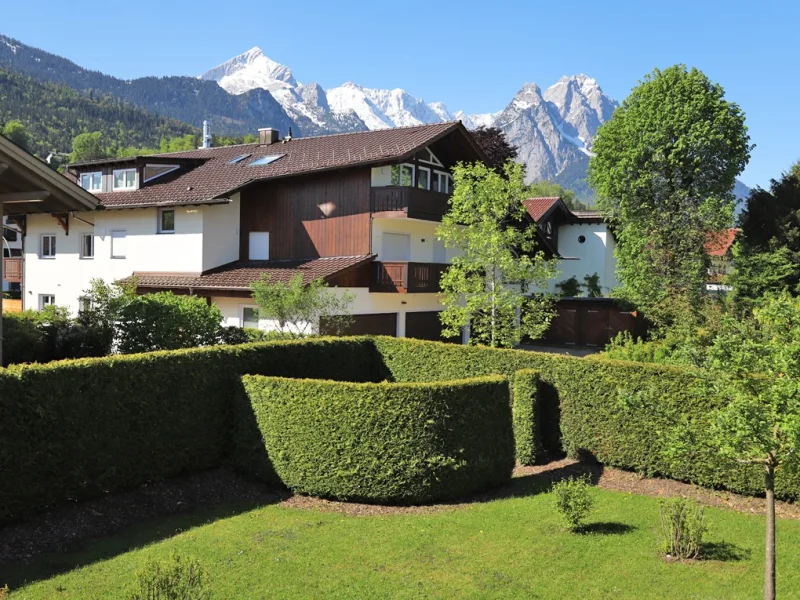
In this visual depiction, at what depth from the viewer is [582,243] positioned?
47.6m

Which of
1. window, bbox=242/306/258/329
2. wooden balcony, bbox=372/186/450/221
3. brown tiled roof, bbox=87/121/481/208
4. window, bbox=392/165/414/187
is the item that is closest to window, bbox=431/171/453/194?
window, bbox=392/165/414/187

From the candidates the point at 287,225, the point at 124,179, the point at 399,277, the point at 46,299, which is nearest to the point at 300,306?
the point at 399,277

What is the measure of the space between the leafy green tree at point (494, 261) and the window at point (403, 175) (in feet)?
16.0

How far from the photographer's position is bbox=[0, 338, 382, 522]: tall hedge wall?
995 cm

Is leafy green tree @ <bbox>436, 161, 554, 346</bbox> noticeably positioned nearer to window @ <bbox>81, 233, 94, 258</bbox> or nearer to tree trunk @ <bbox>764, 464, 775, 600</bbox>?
tree trunk @ <bbox>764, 464, 775, 600</bbox>

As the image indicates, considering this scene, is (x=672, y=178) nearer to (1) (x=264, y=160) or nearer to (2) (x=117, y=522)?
(1) (x=264, y=160)

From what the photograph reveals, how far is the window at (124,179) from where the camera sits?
3022 cm

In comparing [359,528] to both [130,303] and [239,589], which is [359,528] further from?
[130,303]

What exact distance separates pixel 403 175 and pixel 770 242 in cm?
1689

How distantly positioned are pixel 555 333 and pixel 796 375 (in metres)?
31.3

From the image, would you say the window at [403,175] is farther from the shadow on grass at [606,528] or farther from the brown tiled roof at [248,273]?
the shadow on grass at [606,528]

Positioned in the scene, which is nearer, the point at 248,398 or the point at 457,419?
the point at 457,419

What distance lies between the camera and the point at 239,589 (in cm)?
802

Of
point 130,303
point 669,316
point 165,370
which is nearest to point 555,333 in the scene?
point 669,316
